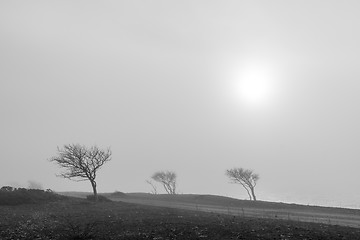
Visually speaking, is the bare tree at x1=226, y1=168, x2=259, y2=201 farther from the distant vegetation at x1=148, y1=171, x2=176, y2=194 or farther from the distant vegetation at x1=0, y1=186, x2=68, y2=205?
the distant vegetation at x1=0, y1=186, x2=68, y2=205

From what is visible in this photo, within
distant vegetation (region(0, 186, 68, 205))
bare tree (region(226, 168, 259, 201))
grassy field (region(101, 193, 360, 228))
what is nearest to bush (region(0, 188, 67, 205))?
distant vegetation (region(0, 186, 68, 205))

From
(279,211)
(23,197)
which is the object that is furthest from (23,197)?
(279,211)

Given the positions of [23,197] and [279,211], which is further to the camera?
[279,211]

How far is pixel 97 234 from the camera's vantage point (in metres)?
27.2

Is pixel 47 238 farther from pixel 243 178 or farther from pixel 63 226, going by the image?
pixel 243 178

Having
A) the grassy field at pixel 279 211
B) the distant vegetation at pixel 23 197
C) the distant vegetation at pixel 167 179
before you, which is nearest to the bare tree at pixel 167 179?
the distant vegetation at pixel 167 179

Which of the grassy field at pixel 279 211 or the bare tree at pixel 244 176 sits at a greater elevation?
the bare tree at pixel 244 176

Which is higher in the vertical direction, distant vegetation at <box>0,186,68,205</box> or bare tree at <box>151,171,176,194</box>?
bare tree at <box>151,171,176,194</box>

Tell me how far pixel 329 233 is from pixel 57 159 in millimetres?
58670

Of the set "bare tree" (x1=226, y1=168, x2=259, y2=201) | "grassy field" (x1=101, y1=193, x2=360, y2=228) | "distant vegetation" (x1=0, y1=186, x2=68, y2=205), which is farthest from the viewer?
"bare tree" (x1=226, y1=168, x2=259, y2=201)

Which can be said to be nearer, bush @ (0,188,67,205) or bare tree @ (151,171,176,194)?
bush @ (0,188,67,205)

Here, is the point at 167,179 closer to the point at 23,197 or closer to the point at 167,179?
the point at 167,179

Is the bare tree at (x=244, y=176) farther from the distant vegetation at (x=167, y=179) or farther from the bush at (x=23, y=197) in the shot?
the bush at (x=23, y=197)

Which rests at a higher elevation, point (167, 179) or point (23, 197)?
point (167, 179)
